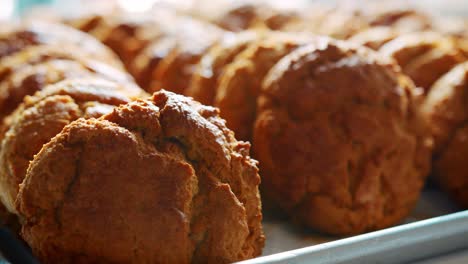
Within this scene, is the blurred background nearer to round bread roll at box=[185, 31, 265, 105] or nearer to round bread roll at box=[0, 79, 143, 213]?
round bread roll at box=[185, 31, 265, 105]

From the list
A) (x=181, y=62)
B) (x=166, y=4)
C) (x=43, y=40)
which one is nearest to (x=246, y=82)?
(x=181, y=62)

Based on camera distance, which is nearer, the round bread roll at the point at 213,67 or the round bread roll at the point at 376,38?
the round bread roll at the point at 213,67

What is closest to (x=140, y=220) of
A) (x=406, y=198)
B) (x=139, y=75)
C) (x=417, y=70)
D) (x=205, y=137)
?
(x=205, y=137)

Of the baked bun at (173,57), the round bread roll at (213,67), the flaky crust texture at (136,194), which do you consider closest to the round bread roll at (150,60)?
the baked bun at (173,57)

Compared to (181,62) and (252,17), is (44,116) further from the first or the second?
(252,17)

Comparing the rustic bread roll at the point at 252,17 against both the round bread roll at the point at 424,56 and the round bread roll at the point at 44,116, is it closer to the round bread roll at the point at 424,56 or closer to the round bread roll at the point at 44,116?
the round bread roll at the point at 424,56

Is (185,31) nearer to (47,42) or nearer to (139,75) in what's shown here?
(139,75)

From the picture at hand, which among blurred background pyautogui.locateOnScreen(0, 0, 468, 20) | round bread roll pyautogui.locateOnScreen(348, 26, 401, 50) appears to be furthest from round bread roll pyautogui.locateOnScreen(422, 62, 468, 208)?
blurred background pyautogui.locateOnScreen(0, 0, 468, 20)
